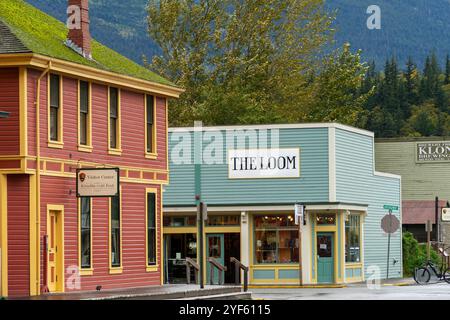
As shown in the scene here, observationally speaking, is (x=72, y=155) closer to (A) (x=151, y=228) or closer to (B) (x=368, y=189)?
(A) (x=151, y=228)

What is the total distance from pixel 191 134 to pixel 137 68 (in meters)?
11.5

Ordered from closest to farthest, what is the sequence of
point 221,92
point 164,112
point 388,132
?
point 164,112
point 221,92
point 388,132

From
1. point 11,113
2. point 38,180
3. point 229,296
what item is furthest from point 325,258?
point 11,113

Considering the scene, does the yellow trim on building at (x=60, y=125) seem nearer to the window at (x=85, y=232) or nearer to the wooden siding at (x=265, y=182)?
the window at (x=85, y=232)

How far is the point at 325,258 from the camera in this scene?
59.2m

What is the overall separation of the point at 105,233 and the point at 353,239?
2028 cm

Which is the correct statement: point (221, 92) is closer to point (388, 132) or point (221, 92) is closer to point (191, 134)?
point (191, 134)

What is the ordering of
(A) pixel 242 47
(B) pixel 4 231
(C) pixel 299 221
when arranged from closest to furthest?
1. (B) pixel 4 231
2. (C) pixel 299 221
3. (A) pixel 242 47

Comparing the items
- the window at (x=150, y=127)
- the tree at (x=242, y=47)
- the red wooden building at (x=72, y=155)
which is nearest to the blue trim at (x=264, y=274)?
the red wooden building at (x=72, y=155)

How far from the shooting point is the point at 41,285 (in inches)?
1554

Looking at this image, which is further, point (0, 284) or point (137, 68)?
point (137, 68)

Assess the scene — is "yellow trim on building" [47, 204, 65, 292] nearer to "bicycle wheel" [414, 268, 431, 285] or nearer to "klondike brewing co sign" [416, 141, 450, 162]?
"bicycle wheel" [414, 268, 431, 285]

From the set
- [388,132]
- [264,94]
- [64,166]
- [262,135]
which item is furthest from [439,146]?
[388,132]
